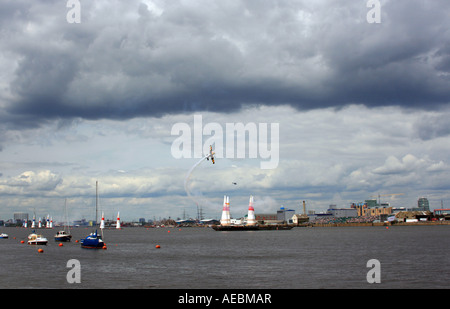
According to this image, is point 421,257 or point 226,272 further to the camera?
point 421,257

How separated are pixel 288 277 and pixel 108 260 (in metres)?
42.9
